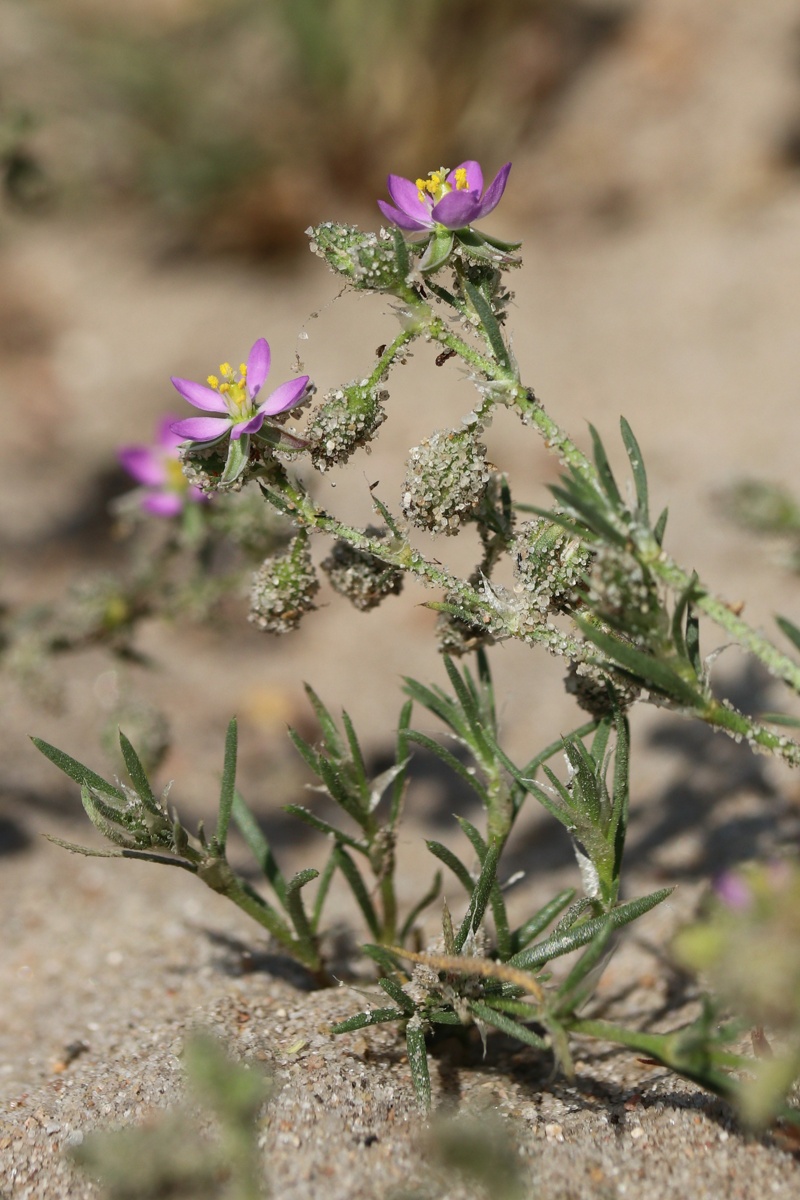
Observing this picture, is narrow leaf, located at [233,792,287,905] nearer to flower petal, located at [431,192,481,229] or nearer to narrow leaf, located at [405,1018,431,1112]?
narrow leaf, located at [405,1018,431,1112]

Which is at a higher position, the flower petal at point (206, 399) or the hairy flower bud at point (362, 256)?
the hairy flower bud at point (362, 256)

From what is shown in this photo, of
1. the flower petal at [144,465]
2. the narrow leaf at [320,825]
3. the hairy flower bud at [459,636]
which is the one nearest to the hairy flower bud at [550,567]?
the hairy flower bud at [459,636]

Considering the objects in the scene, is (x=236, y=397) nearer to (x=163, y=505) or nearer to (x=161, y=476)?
(x=163, y=505)

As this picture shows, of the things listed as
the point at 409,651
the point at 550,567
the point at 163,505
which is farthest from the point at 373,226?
the point at 550,567

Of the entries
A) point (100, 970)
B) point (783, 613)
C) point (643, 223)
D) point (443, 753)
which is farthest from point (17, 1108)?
point (643, 223)

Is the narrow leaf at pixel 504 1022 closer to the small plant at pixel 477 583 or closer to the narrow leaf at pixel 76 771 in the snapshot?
the small plant at pixel 477 583
